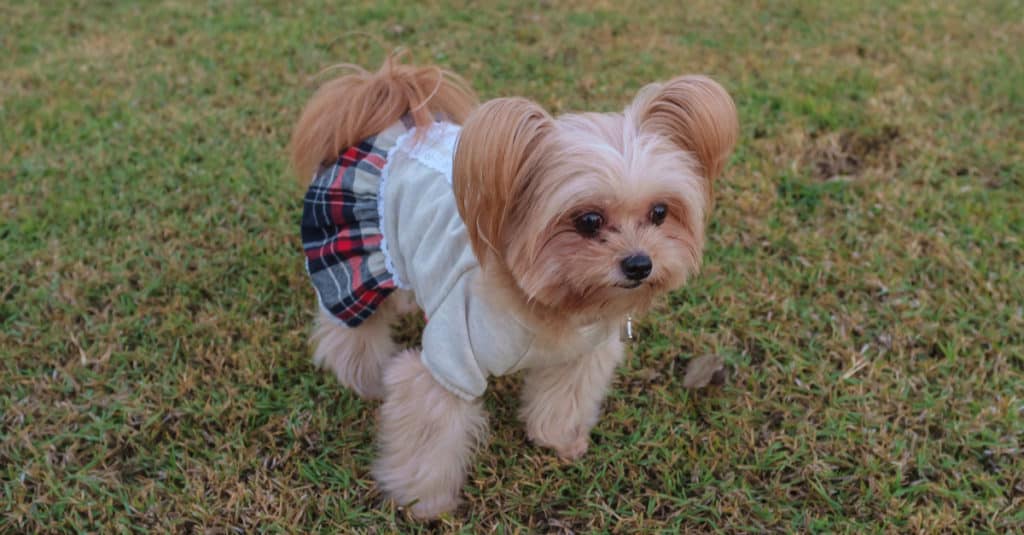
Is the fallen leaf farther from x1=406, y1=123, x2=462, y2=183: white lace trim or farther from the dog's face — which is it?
x1=406, y1=123, x2=462, y2=183: white lace trim

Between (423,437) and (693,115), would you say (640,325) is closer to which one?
(423,437)

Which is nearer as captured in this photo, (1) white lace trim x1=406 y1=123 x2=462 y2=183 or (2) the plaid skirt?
(1) white lace trim x1=406 y1=123 x2=462 y2=183

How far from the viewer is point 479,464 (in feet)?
8.88

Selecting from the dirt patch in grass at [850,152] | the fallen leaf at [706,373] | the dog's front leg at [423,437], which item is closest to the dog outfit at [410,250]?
the dog's front leg at [423,437]

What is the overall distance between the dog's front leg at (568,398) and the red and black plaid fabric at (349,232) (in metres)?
0.65

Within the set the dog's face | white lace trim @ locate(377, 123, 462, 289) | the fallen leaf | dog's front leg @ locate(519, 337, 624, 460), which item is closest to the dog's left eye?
the dog's face

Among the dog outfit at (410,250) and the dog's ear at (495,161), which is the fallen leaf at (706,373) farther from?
the dog's ear at (495,161)

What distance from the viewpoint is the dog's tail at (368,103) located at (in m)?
2.73

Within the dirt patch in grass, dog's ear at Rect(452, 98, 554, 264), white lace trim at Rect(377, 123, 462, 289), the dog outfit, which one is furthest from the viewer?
the dirt patch in grass

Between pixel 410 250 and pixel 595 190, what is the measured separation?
791mm

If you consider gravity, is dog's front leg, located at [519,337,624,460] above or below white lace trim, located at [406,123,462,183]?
below

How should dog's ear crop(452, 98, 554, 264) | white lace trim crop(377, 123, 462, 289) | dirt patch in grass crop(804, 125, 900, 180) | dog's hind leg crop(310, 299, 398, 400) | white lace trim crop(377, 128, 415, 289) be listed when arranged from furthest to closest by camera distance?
dirt patch in grass crop(804, 125, 900, 180)
dog's hind leg crop(310, 299, 398, 400)
white lace trim crop(377, 128, 415, 289)
white lace trim crop(377, 123, 462, 289)
dog's ear crop(452, 98, 554, 264)

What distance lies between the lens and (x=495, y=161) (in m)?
1.85

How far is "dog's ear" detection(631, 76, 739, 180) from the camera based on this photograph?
2006 mm
